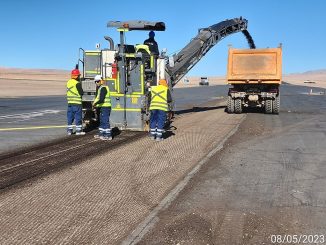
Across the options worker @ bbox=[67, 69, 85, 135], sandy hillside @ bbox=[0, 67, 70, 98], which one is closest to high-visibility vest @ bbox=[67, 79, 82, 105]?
worker @ bbox=[67, 69, 85, 135]

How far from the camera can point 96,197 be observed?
6.67m

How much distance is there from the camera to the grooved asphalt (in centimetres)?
523

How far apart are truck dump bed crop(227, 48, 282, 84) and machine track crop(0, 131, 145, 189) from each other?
Result: 31.4 feet

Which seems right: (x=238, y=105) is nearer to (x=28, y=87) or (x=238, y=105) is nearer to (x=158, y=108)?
(x=158, y=108)

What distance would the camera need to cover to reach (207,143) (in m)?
11.7

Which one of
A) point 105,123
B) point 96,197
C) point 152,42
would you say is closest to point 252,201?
point 96,197

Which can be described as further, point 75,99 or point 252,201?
point 75,99

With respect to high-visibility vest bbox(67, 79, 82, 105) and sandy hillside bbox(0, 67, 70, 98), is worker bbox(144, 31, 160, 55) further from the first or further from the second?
sandy hillside bbox(0, 67, 70, 98)

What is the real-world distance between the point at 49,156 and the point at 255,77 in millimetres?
13516

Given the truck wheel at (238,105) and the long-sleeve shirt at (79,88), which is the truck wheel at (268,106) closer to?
the truck wheel at (238,105)

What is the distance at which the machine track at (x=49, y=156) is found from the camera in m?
8.06

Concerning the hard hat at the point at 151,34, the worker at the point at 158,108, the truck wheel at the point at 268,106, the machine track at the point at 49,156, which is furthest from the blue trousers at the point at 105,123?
the truck wheel at the point at 268,106

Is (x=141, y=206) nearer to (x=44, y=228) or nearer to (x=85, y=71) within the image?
(x=44, y=228)

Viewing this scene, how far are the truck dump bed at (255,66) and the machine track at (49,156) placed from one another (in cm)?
956
